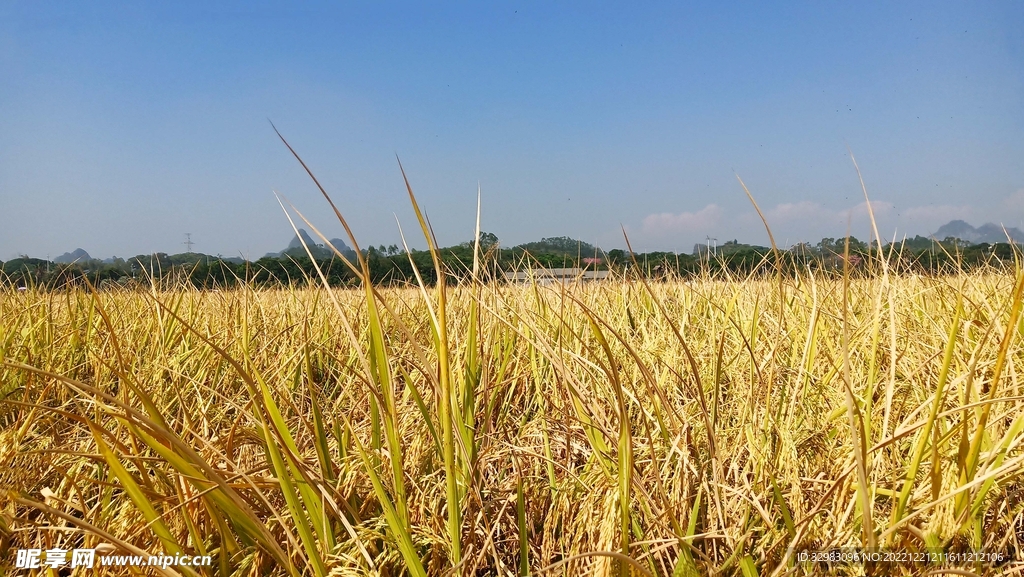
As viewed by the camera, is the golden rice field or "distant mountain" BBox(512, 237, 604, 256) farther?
"distant mountain" BBox(512, 237, 604, 256)

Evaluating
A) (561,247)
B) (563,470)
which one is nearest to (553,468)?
(563,470)

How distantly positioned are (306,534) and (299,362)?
0.84m

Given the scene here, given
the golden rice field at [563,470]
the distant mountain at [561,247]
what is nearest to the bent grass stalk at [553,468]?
the golden rice field at [563,470]

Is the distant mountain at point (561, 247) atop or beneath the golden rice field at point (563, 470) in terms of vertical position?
atop

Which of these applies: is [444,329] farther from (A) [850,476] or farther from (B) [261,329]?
(B) [261,329]

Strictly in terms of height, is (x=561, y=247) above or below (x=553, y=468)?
above

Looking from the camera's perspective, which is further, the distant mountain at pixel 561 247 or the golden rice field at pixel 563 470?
the distant mountain at pixel 561 247

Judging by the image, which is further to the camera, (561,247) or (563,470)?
(561,247)

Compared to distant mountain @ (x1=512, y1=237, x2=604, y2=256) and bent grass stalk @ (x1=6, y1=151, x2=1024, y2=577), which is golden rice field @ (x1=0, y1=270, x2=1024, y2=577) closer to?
bent grass stalk @ (x1=6, y1=151, x2=1024, y2=577)

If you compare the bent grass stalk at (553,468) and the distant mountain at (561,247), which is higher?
the distant mountain at (561,247)

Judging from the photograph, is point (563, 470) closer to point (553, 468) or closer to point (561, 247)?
point (553, 468)

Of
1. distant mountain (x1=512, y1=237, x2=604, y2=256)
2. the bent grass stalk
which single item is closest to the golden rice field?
the bent grass stalk

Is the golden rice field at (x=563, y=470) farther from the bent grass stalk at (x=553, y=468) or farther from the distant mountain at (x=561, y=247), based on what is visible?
the distant mountain at (x=561, y=247)

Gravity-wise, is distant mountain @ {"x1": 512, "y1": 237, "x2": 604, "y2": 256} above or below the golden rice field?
above
